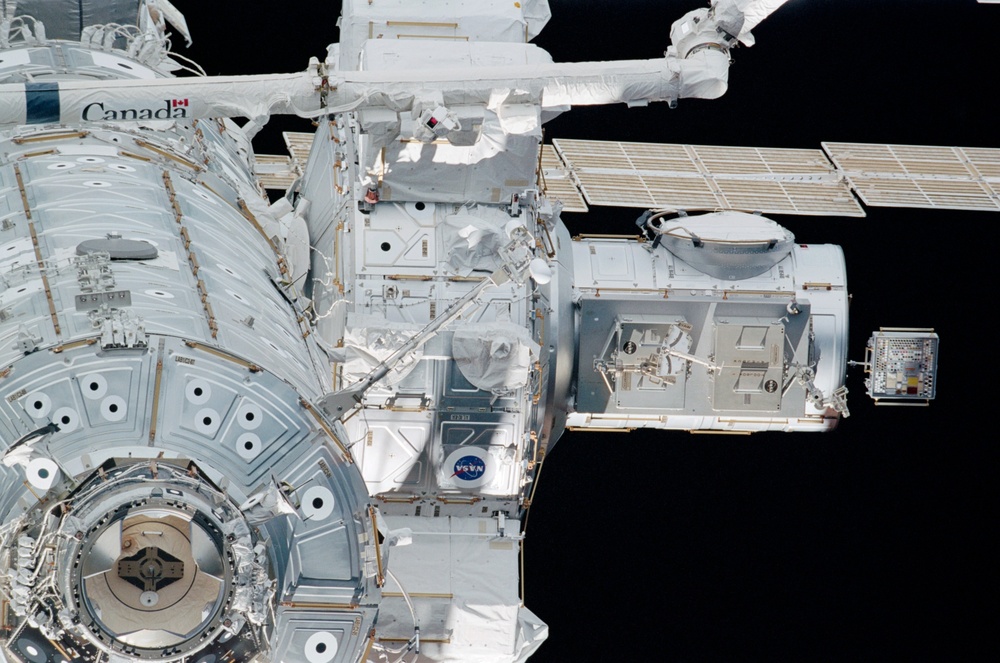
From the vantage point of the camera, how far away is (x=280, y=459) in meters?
8.62

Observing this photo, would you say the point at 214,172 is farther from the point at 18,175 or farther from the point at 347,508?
the point at 347,508

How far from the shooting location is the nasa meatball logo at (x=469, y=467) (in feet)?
40.9

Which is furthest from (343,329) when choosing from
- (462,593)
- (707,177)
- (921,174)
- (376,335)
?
(921,174)

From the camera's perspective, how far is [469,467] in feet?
41.0

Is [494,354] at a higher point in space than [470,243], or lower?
lower

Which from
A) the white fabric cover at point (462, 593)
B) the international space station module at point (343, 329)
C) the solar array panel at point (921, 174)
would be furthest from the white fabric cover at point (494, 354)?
the solar array panel at point (921, 174)

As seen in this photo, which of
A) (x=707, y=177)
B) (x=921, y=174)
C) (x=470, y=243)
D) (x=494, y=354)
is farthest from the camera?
(x=921, y=174)

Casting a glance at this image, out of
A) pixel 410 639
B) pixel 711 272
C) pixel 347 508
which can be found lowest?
pixel 410 639

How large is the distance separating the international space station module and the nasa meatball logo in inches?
0.7

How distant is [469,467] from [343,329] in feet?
4.51

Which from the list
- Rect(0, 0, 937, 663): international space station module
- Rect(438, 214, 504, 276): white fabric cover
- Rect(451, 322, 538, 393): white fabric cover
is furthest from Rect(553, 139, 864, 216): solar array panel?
Rect(451, 322, 538, 393): white fabric cover

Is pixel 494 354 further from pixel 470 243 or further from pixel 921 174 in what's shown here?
pixel 921 174

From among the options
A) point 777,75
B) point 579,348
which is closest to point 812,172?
point 777,75

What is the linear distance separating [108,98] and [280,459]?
2630mm
